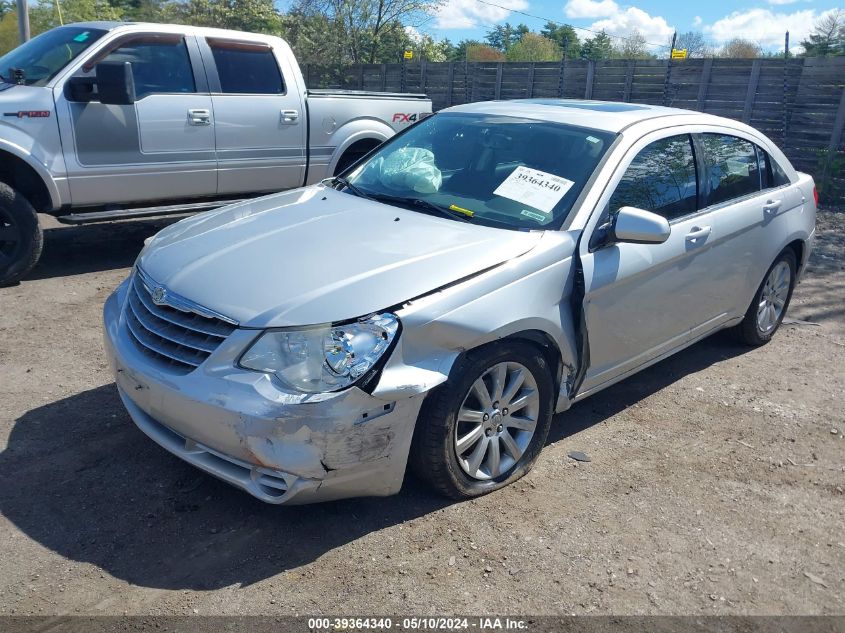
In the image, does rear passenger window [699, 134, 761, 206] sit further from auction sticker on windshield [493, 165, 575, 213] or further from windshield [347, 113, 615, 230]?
auction sticker on windshield [493, 165, 575, 213]

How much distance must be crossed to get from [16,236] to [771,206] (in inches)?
225

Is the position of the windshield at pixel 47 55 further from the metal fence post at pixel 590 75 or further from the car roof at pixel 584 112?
the metal fence post at pixel 590 75

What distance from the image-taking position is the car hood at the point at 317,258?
309 centimetres

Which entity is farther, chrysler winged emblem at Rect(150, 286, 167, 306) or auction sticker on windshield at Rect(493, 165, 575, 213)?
auction sticker on windshield at Rect(493, 165, 575, 213)

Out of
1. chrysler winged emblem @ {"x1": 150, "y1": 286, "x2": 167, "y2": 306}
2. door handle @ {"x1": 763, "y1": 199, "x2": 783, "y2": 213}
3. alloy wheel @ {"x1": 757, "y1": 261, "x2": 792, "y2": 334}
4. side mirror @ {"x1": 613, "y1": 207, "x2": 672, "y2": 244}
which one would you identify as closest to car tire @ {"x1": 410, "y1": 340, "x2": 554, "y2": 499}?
side mirror @ {"x1": 613, "y1": 207, "x2": 672, "y2": 244}

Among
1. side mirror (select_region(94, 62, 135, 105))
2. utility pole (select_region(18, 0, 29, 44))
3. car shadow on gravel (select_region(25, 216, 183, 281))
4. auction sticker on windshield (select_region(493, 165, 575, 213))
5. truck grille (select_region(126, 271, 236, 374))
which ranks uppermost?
utility pole (select_region(18, 0, 29, 44))

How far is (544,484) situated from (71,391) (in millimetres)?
2760

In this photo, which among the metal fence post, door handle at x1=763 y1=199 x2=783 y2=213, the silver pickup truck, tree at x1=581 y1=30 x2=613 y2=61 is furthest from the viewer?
tree at x1=581 y1=30 x2=613 y2=61

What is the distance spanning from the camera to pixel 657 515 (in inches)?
140

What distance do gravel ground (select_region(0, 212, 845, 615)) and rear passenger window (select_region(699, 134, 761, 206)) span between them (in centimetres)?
134

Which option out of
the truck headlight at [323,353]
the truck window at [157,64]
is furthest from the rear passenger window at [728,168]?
the truck window at [157,64]

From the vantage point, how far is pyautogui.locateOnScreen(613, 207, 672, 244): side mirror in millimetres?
3684

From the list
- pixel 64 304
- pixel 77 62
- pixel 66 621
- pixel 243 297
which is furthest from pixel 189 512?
pixel 77 62

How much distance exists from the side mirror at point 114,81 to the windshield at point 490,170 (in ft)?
8.59
